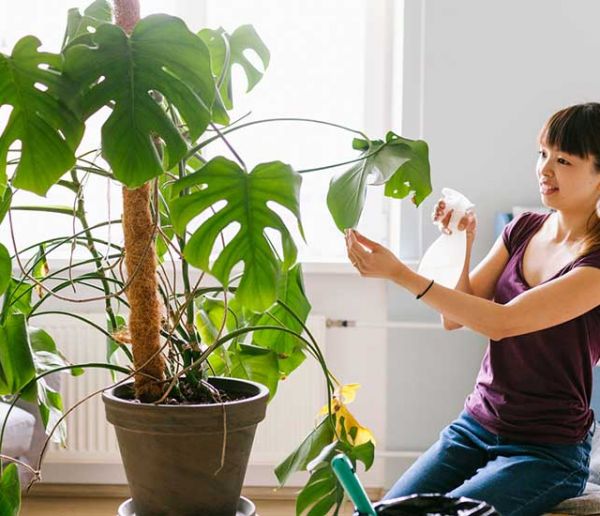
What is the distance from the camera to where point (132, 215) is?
53.1 inches

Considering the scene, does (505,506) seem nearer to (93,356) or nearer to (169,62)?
(169,62)

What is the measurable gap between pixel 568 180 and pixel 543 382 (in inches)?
15.9

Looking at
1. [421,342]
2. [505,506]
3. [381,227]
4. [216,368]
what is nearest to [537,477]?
[505,506]

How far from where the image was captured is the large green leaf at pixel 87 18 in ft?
5.29

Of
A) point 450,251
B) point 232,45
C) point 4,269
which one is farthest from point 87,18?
point 450,251

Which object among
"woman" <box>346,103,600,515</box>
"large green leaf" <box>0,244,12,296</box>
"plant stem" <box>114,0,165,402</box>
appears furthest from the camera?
"woman" <box>346,103,600,515</box>

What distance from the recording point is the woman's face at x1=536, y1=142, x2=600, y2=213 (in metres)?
1.92

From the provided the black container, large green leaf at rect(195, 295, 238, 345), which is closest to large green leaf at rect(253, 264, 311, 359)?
large green leaf at rect(195, 295, 238, 345)

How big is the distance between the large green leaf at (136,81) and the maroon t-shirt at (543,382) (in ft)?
3.22

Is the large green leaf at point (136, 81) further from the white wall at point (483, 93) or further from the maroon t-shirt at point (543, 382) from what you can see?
the white wall at point (483, 93)

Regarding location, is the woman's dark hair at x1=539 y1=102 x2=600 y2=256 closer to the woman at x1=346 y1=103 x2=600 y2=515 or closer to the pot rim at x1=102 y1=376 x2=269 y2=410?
the woman at x1=346 y1=103 x2=600 y2=515

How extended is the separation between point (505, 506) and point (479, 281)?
54cm

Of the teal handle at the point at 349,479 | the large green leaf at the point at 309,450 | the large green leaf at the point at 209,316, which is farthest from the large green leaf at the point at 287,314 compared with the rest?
the teal handle at the point at 349,479

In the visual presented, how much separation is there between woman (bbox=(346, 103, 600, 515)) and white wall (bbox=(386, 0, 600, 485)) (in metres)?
1.24
